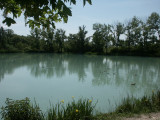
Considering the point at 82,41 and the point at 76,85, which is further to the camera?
the point at 82,41

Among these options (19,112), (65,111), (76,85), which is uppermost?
(19,112)

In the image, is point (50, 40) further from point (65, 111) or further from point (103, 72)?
point (65, 111)

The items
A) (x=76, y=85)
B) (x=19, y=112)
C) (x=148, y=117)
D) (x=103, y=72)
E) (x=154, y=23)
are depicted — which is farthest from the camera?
(x=154, y=23)

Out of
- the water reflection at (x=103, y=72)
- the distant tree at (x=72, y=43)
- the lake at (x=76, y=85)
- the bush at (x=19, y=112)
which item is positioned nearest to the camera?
the bush at (x=19, y=112)

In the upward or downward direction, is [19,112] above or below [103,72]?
above

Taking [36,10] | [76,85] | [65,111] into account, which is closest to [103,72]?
[76,85]

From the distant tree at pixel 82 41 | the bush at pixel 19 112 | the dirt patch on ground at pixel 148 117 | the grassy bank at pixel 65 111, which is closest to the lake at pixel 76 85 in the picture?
the grassy bank at pixel 65 111

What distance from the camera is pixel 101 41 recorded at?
130 feet

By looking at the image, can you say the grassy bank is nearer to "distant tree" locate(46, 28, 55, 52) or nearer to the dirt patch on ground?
the dirt patch on ground

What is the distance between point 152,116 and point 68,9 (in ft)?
9.65

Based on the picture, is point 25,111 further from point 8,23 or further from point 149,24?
point 149,24

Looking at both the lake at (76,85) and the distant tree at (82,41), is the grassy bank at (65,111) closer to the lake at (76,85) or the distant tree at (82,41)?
the lake at (76,85)

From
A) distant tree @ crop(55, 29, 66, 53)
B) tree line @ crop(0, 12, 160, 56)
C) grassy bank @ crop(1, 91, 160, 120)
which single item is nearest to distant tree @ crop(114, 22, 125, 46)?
tree line @ crop(0, 12, 160, 56)

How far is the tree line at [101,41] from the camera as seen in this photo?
114ft
